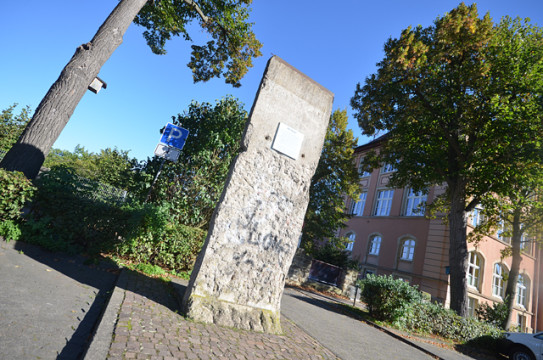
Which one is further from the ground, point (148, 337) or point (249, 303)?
point (249, 303)

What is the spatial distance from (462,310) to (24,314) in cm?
1295

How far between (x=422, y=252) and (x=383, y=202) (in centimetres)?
597

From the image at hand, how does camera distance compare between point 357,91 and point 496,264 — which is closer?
point 357,91

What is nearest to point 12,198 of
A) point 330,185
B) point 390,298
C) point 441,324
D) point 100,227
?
point 100,227

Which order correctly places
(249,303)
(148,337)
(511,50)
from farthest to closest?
(511,50) < (249,303) < (148,337)

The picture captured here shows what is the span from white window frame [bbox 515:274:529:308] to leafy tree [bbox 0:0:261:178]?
88.6ft

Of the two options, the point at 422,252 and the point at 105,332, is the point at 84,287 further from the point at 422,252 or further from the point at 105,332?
the point at 422,252

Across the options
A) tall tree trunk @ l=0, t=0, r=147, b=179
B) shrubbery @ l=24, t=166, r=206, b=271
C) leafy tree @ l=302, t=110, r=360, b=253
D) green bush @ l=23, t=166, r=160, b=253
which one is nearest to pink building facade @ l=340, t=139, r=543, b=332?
leafy tree @ l=302, t=110, r=360, b=253

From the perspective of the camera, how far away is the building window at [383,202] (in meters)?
22.5

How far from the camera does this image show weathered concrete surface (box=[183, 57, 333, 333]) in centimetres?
404

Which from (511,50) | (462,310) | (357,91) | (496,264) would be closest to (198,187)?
(357,91)

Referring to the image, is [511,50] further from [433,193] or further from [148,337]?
[148,337]

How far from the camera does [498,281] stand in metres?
19.7

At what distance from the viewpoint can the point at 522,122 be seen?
Result: 9961mm
